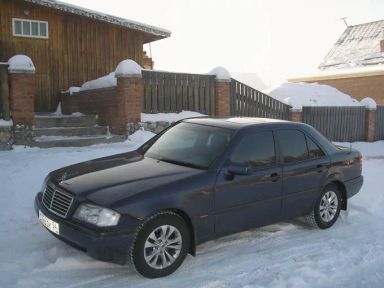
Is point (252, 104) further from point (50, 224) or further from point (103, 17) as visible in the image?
point (50, 224)

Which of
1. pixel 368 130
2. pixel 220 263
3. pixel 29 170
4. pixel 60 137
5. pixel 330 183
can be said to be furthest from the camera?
pixel 368 130

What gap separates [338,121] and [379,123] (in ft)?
8.79

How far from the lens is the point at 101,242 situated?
372 centimetres

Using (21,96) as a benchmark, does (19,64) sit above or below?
above

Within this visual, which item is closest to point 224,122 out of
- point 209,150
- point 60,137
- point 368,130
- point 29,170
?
point 209,150

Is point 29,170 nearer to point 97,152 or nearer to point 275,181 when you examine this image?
point 97,152

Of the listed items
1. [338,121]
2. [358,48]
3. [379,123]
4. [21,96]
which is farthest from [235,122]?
[358,48]

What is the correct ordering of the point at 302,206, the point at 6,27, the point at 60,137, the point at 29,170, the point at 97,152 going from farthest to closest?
the point at 6,27, the point at 60,137, the point at 97,152, the point at 29,170, the point at 302,206

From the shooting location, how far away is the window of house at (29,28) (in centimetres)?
1305

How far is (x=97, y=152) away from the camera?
875 centimetres

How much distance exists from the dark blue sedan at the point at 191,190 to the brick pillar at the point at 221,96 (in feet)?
20.4

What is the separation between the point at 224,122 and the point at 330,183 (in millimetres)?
1868

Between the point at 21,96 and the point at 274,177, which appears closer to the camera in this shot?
the point at 274,177

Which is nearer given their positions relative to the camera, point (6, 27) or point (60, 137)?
point (60, 137)
